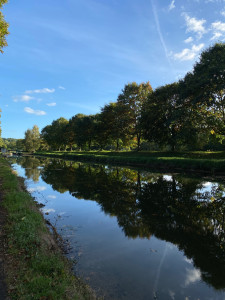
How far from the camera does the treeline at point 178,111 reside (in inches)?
1261

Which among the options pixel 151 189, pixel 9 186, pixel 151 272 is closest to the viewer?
pixel 151 272

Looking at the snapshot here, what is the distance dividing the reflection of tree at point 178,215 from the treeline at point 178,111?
68.6 feet

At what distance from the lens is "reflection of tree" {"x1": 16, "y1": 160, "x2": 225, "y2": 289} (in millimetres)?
6293

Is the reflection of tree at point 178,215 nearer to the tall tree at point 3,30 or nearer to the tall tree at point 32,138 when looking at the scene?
the tall tree at point 3,30

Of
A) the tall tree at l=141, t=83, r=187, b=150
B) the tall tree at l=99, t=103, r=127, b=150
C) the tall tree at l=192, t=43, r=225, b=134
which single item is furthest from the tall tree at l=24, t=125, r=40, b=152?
the tall tree at l=192, t=43, r=225, b=134

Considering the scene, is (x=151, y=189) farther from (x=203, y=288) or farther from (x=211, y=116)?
(x=211, y=116)

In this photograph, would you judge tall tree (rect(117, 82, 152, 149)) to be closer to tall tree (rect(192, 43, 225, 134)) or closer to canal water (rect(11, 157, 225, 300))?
tall tree (rect(192, 43, 225, 134))

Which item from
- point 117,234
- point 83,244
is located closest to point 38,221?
point 83,244

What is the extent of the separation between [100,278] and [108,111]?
59.2m

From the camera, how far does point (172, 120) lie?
120 ft

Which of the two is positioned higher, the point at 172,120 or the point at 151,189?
the point at 172,120

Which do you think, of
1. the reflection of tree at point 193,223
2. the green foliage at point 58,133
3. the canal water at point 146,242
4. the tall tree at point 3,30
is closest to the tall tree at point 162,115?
the reflection of tree at point 193,223

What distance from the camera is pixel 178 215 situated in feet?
32.6

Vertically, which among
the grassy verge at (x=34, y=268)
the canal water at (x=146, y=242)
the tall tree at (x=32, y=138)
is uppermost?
the tall tree at (x=32, y=138)
